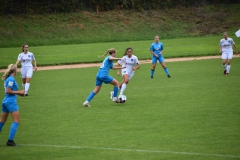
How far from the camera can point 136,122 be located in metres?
14.5

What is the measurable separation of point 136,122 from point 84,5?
55.4 meters

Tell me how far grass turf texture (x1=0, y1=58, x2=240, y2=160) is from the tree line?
41057 mm

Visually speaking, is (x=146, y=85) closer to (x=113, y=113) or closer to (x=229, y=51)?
(x=229, y=51)

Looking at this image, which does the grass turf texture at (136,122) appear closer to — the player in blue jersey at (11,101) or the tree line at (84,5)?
the player in blue jersey at (11,101)

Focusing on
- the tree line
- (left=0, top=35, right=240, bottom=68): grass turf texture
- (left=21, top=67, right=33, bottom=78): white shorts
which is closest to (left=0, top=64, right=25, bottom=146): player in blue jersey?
(left=21, top=67, right=33, bottom=78): white shorts

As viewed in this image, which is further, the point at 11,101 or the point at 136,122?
the point at 136,122

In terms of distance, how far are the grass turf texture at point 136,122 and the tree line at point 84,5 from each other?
135 ft

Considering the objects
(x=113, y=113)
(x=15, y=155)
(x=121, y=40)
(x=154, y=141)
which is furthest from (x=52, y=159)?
(x=121, y=40)

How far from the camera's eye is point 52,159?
1062 cm

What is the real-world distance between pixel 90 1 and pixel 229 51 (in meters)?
43.5

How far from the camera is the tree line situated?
63.7 metres

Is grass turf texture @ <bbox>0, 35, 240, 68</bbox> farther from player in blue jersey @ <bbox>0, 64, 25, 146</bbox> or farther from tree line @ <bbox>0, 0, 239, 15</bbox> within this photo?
player in blue jersey @ <bbox>0, 64, 25, 146</bbox>

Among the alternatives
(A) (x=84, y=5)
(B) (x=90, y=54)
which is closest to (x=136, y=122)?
(B) (x=90, y=54)

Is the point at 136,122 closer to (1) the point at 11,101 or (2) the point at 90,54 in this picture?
(1) the point at 11,101
